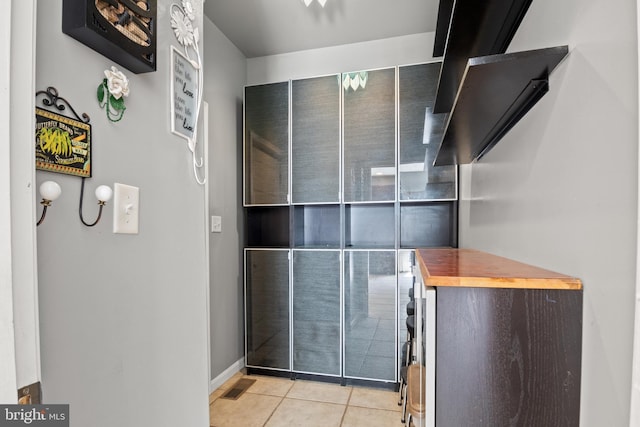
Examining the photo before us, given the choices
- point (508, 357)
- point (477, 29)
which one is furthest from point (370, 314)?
point (477, 29)

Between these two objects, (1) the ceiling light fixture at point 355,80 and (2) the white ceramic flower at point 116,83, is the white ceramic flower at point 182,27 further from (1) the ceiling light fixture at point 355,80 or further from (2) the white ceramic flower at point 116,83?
(1) the ceiling light fixture at point 355,80

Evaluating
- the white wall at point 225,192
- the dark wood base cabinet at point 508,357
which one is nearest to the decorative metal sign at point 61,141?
the dark wood base cabinet at point 508,357

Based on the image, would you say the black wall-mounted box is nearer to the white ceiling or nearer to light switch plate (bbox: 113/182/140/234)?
light switch plate (bbox: 113/182/140/234)

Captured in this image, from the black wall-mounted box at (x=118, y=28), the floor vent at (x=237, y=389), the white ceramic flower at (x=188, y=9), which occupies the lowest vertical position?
the floor vent at (x=237, y=389)

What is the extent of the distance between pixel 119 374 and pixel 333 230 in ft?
7.09

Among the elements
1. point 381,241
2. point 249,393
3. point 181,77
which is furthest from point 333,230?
point 181,77

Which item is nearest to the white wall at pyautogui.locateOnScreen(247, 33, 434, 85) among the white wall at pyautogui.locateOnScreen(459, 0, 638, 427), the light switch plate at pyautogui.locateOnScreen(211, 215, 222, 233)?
the light switch plate at pyautogui.locateOnScreen(211, 215, 222, 233)

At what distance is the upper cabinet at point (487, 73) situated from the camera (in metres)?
0.84

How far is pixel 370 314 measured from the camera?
241 cm

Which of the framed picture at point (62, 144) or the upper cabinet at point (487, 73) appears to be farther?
the upper cabinet at point (487, 73)

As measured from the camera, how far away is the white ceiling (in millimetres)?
2277

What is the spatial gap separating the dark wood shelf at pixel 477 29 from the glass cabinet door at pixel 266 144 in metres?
1.38

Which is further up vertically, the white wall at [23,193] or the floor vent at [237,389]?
the white wall at [23,193]

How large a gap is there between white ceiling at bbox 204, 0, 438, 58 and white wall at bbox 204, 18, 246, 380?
16cm
